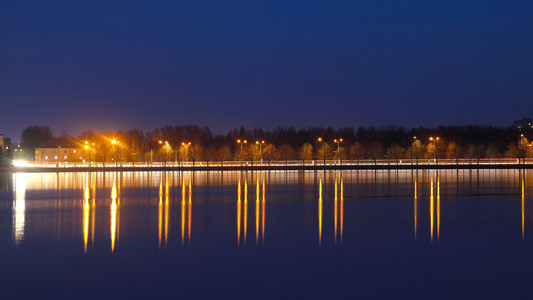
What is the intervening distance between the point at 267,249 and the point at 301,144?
98732 mm

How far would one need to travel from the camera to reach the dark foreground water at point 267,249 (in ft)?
30.4

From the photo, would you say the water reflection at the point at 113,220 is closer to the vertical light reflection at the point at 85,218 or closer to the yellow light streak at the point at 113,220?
the yellow light streak at the point at 113,220

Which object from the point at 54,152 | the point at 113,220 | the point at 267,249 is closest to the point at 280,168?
the point at 113,220

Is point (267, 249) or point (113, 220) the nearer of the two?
point (267, 249)

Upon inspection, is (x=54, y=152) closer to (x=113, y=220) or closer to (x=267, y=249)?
(x=113, y=220)

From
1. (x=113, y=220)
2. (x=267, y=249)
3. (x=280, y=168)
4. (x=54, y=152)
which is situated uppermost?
(x=54, y=152)

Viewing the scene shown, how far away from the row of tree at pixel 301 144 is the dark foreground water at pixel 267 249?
4777cm

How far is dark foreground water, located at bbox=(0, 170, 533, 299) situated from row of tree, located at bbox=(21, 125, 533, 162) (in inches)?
1881

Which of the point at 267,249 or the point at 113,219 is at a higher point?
the point at 113,219

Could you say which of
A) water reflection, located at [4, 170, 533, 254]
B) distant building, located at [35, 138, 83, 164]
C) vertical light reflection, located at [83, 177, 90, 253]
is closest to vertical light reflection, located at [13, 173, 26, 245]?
water reflection, located at [4, 170, 533, 254]

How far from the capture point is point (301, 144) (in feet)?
364

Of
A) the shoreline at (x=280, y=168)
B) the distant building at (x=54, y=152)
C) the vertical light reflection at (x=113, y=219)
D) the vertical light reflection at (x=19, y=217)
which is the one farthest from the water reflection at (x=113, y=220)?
the distant building at (x=54, y=152)

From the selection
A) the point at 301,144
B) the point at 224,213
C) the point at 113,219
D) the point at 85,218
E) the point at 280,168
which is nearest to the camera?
the point at 113,219

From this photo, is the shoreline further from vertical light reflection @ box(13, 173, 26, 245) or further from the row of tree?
vertical light reflection @ box(13, 173, 26, 245)
